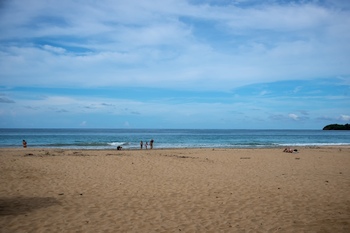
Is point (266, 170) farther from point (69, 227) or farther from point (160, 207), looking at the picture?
point (69, 227)

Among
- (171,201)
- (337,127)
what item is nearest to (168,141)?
(171,201)

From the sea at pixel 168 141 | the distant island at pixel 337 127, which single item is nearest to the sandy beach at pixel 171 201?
the sea at pixel 168 141

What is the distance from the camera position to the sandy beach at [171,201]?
6.52 metres

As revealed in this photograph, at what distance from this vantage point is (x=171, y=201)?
28.3ft

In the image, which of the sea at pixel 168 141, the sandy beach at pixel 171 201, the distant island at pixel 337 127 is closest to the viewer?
the sandy beach at pixel 171 201

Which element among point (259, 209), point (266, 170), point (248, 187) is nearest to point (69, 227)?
point (259, 209)

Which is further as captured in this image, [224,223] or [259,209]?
[259,209]

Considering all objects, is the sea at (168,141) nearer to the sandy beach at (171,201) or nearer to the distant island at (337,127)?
the sandy beach at (171,201)

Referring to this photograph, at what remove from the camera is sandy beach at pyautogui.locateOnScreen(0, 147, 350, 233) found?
6.52 m

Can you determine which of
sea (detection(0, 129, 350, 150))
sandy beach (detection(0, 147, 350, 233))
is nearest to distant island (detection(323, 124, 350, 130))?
sea (detection(0, 129, 350, 150))

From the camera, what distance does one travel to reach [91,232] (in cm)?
605

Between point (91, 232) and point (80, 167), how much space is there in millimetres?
9873

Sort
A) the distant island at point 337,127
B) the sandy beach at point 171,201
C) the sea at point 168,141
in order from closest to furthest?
the sandy beach at point 171,201, the sea at point 168,141, the distant island at point 337,127

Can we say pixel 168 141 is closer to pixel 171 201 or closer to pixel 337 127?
pixel 171 201
